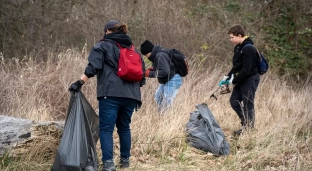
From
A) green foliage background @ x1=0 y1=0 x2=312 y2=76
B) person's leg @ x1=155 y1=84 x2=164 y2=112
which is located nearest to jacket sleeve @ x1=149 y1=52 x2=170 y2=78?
person's leg @ x1=155 y1=84 x2=164 y2=112

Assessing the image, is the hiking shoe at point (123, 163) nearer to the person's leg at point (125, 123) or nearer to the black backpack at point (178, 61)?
the person's leg at point (125, 123)

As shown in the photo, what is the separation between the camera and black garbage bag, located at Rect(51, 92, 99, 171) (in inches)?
173

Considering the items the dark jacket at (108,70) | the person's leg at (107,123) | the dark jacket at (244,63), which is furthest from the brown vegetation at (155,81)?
the dark jacket at (108,70)

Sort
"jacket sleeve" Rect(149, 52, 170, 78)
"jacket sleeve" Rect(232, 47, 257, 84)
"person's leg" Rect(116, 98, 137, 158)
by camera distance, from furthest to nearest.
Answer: "jacket sleeve" Rect(149, 52, 170, 78) → "jacket sleeve" Rect(232, 47, 257, 84) → "person's leg" Rect(116, 98, 137, 158)

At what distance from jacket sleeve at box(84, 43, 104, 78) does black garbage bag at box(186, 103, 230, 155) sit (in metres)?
1.96

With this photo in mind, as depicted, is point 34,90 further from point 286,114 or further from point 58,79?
point 286,114

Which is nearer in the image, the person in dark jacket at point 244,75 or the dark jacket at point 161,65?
the person in dark jacket at point 244,75

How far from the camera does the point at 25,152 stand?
4891 mm

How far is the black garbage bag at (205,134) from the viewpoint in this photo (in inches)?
238

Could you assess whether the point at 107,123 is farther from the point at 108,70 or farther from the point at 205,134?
the point at 205,134

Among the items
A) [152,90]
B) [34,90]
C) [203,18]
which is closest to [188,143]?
[152,90]

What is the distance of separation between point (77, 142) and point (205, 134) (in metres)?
2.15

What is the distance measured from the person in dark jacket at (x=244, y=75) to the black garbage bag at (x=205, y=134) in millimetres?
501

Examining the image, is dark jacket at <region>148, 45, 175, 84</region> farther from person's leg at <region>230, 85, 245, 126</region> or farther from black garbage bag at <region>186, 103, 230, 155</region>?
person's leg at <region>230, 85, 245, 126</region>
